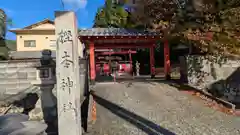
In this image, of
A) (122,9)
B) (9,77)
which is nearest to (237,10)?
(9,77)

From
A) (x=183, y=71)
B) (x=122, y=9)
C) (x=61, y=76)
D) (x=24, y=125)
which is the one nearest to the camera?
(x=24, y=125)

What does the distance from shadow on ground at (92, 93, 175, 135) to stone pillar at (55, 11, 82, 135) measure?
6.47 ft

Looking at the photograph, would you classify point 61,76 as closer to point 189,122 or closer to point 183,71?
point 189,122

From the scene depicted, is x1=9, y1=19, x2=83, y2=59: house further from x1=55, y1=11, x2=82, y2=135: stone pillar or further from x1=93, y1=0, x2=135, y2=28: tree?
x1=55, y1=11, x2=82, y2=135: stone pillar

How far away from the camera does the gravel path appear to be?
19.4 feet

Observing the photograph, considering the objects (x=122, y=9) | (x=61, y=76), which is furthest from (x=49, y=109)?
(x=122, y=9)

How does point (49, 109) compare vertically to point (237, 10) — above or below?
below

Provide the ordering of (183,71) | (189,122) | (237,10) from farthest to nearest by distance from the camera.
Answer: (183,71), (237,10), (189,122)

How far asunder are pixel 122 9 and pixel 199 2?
52.7 feet

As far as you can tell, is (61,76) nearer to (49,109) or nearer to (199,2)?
(49,109)

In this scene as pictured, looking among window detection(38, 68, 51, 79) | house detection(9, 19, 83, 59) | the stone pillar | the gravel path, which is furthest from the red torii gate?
house detection(9, 19, 83, 59)

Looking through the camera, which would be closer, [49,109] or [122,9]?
[49,109]

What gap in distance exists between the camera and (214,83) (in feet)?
35.2

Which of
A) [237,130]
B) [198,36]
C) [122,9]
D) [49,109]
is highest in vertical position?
[122,9]
